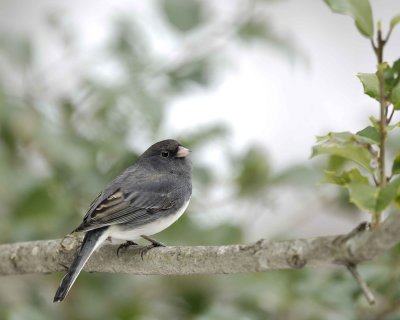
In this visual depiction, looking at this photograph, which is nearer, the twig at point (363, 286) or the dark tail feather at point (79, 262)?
the twig at point (363, 286)

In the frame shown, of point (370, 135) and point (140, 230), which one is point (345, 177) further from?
point (140, 230)

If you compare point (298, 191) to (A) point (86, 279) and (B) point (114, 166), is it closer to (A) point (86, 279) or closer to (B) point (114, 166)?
(B) point (114, 166)

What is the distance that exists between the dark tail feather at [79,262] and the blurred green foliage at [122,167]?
0.39 m

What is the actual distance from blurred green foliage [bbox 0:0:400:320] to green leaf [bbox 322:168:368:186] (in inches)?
31.2

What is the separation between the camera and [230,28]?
6.96 ft

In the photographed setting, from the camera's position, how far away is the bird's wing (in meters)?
1.52

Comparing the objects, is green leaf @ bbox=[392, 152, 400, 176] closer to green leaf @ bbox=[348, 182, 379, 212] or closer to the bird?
green leaf @ bbox=[348, 182, 379, 212]

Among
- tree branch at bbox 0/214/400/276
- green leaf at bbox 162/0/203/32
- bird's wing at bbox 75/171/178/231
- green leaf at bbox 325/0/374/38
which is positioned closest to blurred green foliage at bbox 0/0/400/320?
green leaf at bbox 162/0/203/32

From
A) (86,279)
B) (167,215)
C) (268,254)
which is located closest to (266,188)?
(167,215)

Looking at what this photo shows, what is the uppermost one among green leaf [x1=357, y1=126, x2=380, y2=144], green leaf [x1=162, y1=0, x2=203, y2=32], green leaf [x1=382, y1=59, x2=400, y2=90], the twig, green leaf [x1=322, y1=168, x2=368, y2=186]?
green leaf [x1=382, y1=59, x2=400, y2=90]

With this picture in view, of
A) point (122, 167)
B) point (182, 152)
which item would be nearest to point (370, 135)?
point (182, 152)

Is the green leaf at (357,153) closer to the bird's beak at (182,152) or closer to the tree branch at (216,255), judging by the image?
the tree branch at (216,255)

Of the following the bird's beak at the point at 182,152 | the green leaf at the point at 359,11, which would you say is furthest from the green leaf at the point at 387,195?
the bird's beak at the point at 182,152

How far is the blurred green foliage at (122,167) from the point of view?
1846 mm
